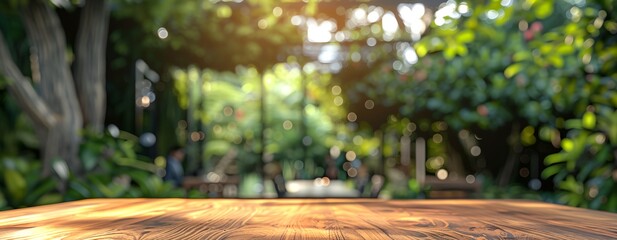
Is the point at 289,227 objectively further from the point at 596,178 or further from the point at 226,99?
the point at 226,99

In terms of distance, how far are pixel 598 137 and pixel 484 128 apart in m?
5.09

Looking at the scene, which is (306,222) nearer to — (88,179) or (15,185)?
(15,185)

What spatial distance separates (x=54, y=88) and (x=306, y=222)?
322 centimetres

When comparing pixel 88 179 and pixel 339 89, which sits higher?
pixel 339 89

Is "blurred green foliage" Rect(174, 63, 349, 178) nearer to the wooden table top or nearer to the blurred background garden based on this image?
the blurred background garden

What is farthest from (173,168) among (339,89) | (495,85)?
(339,89)

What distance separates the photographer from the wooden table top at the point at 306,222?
114cm

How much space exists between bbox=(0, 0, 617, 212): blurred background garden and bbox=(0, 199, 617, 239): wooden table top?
1.45 meters

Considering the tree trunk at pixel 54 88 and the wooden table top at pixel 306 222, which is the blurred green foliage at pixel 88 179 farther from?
the wooden table top at pixel 306 222

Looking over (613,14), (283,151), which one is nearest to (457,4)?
(613,14)

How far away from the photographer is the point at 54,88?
414 cm

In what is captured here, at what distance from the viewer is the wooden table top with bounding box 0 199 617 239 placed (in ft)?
3.73

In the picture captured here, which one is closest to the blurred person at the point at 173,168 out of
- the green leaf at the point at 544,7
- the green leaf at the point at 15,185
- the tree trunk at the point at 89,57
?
the tree trunk at the point at 89,57

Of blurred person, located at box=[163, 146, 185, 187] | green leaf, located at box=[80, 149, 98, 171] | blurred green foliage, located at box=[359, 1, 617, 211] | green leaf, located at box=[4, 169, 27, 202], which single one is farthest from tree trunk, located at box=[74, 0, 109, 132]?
blurred green foliage, located at box=[359, 1, 617, 211]
